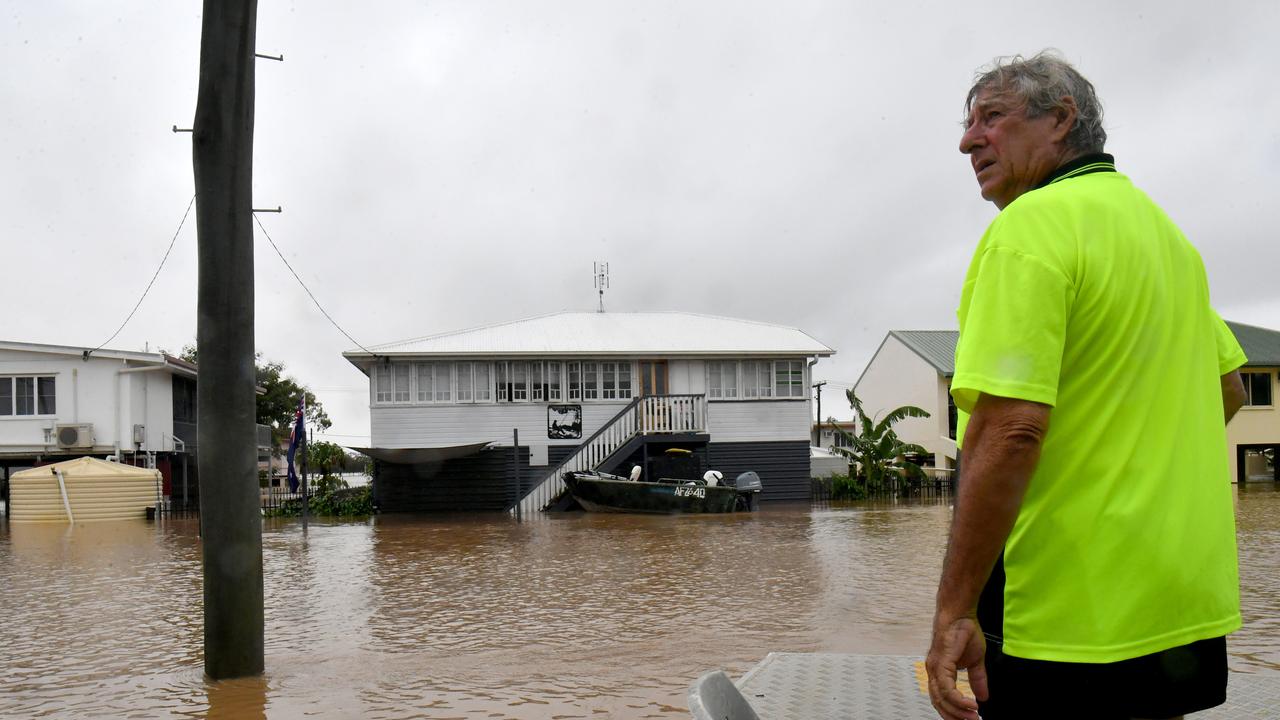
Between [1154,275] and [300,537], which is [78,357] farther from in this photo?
[1154,275]

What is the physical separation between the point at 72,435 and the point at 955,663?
31548 millimetres

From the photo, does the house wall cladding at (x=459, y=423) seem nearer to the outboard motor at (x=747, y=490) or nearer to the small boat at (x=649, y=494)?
the small boat at (x=649, y=494)

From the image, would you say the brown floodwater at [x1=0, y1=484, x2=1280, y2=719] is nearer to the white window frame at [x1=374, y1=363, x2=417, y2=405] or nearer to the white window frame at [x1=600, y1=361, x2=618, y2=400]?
the white window frame at [x1=374, y1=363, x2=417, y2=405]

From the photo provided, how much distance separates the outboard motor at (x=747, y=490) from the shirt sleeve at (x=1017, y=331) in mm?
24515

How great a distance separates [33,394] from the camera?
29.9 meters

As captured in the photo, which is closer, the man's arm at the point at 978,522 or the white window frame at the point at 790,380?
the man's arm at the point at 978,522

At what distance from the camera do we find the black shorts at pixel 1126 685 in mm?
1943

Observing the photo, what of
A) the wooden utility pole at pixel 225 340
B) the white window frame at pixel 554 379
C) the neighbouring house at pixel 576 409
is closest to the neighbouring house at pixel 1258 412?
the neighbouring house at pixel 576 409

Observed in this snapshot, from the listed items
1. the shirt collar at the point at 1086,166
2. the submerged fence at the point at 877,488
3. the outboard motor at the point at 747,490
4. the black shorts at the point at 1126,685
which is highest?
the shirt collar at the point at 1086,166

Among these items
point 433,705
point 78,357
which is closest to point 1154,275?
point 433,705

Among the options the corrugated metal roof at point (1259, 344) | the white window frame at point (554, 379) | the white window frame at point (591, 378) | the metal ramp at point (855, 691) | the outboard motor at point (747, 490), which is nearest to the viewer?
the metal ramp at point (855, 691)

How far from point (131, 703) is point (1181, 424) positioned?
6026mm

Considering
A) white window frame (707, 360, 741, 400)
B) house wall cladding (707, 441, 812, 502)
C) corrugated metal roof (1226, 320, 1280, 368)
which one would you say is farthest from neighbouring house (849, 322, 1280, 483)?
white window frame (707, 360, 741, 400)

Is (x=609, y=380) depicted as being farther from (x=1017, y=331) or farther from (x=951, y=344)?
(x=1017, y=331)
